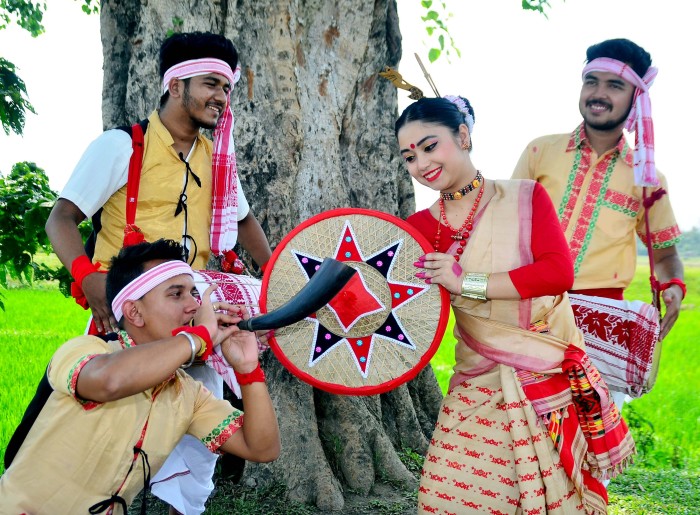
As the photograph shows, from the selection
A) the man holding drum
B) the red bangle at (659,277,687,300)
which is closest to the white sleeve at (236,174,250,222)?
the man holding drum

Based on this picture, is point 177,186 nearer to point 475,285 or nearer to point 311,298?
point 311,298

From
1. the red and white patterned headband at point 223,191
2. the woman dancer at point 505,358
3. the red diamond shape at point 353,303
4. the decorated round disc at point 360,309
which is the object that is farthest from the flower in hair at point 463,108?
the red and white patterned headband at point 223,191

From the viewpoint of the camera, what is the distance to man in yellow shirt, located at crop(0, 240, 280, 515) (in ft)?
6.81

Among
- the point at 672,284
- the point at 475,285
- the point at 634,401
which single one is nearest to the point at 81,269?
the point at 475,285

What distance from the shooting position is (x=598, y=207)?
11.2 ft

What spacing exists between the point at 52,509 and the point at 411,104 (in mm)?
1753

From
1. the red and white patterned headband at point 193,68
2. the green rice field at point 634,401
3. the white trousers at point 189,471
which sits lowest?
the green rice field at point 634,401

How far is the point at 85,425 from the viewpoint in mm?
2209

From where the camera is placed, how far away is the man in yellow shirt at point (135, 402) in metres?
2.08

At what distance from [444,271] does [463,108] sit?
61 centimetres

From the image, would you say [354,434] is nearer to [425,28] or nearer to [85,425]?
[85,425]

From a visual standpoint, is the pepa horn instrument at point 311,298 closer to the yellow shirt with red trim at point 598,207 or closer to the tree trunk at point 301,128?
the tree trunk at point 301,128

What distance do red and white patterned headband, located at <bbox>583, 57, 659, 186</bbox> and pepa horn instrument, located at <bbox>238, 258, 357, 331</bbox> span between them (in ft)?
5.30

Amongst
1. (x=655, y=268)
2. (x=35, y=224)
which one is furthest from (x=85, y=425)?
(x=655, y=268)
